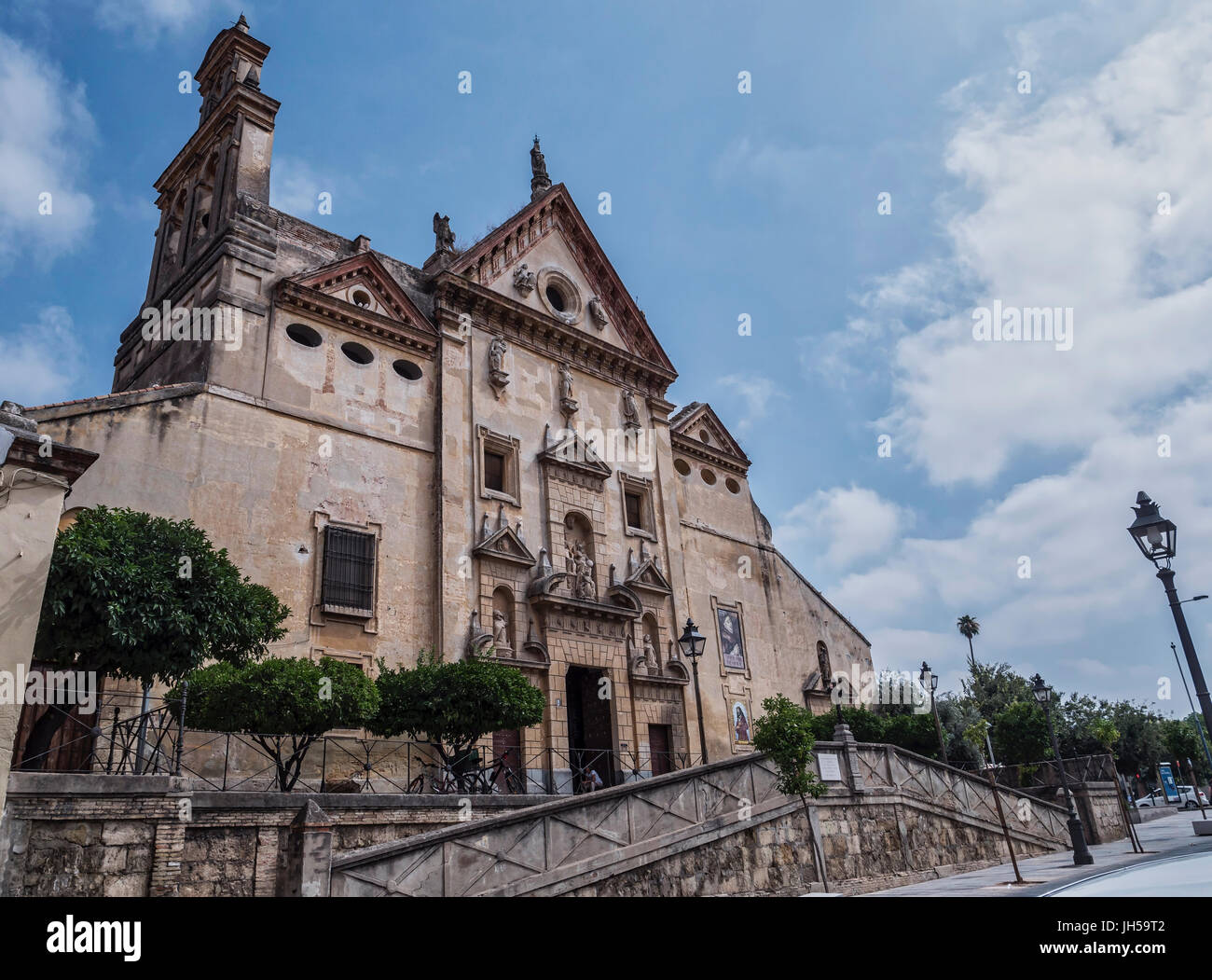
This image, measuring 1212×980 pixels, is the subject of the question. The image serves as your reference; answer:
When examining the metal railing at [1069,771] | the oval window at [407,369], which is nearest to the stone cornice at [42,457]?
the oval window at [407,369]

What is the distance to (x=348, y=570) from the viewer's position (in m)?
20.6

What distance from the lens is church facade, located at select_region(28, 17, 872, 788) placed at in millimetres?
19594

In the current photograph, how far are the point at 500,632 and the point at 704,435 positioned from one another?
15.1 meters

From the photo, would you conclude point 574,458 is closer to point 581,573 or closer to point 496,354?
point 581,573

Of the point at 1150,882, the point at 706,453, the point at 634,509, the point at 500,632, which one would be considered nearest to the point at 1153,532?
the point at 1150,882

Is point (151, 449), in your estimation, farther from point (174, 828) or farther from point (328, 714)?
point (174, 828)

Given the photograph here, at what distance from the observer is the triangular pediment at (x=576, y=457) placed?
26234 mm

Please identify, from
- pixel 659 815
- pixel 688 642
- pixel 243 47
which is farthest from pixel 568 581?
pixel 243 47

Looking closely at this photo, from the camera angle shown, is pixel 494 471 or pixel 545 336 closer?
pixel 494 471

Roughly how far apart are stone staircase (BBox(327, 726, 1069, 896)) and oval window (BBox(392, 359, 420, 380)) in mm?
14104

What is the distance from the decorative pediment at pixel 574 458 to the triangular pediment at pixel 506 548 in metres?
3.08

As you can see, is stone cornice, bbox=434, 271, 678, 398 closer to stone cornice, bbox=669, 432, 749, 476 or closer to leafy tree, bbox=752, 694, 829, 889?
stone cornice, bbox=669, 432, 749, 476
